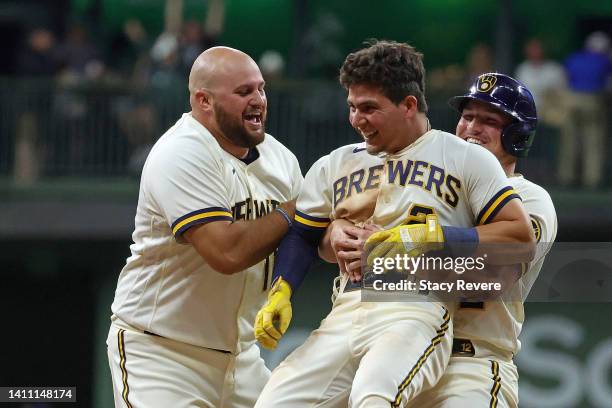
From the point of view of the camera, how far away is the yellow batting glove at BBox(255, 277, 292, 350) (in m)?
4.66

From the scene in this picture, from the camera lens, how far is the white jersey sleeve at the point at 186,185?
506 cm

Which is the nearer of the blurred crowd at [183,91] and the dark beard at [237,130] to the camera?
the dark beard at [237,130]

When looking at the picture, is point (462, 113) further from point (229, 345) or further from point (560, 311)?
point (560, 311)

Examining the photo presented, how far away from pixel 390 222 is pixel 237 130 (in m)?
1.03

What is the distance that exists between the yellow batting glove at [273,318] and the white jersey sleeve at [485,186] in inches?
32.0

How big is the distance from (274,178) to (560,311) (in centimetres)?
687

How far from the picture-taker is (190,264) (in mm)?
5352

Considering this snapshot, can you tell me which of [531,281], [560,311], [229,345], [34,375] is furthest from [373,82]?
[34,375]

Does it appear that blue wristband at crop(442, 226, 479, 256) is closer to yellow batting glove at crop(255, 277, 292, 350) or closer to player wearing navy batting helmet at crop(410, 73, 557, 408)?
player wearing navy batting helmet at crop(410, 73, 557, 408)

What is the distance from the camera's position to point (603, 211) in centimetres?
1233

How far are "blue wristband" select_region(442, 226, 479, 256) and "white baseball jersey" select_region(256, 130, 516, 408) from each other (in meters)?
0.10

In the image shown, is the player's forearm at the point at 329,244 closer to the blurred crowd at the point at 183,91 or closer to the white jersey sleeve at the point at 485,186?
the white jersey sleeve at the point at 485,186

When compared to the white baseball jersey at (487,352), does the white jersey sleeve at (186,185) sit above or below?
above
